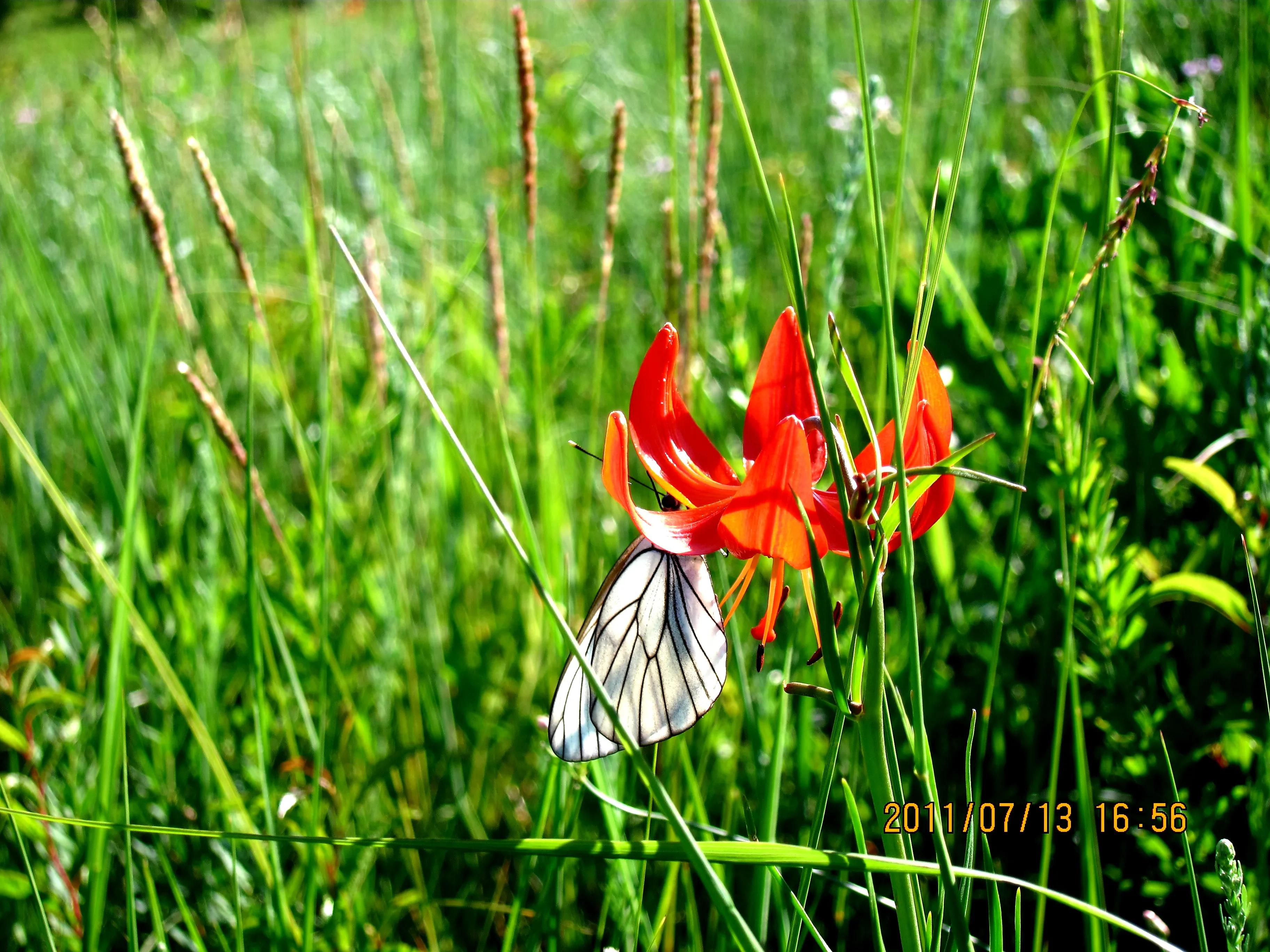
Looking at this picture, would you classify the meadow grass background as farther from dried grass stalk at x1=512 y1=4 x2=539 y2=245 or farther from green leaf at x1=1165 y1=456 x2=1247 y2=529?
dried grass stalk at x1=512 y1=4 x2=539 y2=245

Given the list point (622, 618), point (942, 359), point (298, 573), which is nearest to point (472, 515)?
point (298, 573)

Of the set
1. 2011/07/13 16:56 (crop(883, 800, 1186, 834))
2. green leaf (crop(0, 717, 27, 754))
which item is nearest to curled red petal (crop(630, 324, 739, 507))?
2011/07/13 16:56 (crop(883, 800, 1186, 834))

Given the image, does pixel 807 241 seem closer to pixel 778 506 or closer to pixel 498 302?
pixel 498 302

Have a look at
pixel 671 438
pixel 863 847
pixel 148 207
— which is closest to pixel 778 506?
pixel 671 438

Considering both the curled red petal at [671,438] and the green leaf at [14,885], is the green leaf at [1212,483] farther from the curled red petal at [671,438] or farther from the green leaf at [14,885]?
the green leaf at [14,885]

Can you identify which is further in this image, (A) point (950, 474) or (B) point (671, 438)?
(B) point (671, 438)
